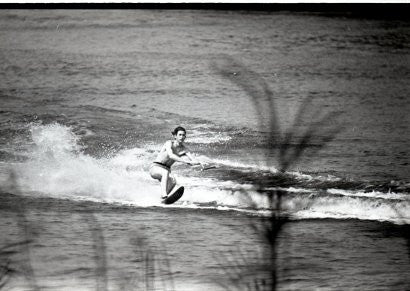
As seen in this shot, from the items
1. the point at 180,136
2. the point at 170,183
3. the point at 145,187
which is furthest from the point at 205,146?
the point at 145,187

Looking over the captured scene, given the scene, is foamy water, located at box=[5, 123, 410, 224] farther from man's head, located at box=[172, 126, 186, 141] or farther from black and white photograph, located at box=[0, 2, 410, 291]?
man's head, located at box=[172, 126, 186, 141]

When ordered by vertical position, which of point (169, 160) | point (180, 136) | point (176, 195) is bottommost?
point (176, 195)

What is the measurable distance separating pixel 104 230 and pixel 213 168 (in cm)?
61

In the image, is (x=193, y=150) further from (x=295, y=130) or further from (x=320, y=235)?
(x=320, y=235)

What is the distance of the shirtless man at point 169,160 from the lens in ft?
9.86

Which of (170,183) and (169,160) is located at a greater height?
(169,160)

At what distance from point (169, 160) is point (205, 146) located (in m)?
0.19

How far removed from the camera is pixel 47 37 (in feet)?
10.5

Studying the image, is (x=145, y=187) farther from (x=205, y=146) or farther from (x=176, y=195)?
(x=205, y=146)

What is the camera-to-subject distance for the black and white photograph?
2861 mm

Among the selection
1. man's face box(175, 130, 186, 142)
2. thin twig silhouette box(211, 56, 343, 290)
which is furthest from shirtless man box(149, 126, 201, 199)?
thin twig silhouette box(211, 56, 343, 290)

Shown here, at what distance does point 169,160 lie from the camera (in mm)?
3029

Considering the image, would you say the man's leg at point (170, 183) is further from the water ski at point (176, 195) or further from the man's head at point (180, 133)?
the man's head at point (180, 133)

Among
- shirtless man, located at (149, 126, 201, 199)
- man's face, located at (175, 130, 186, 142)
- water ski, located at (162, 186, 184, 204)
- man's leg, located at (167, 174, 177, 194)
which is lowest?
water ski, located at (162, 186, 184, 204)
